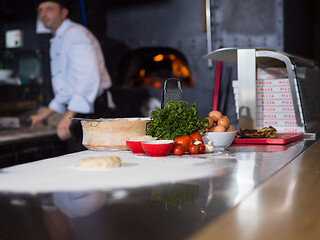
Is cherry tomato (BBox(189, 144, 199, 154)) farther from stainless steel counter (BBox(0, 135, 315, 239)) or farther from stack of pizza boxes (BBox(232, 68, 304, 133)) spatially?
Result: stack of pizza boxes (BBox(232, 68, 304, 133))

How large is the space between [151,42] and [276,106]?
2754mm

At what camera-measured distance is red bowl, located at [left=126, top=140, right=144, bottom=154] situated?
174 centimetres

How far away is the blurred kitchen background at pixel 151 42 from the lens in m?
4.53

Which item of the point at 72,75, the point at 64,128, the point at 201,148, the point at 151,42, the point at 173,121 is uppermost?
the point at 151,42

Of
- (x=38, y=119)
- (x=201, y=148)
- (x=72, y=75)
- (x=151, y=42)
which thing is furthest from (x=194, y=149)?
(x=151, y=42)

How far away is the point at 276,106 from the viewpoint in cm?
254

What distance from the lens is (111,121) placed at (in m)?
1.88

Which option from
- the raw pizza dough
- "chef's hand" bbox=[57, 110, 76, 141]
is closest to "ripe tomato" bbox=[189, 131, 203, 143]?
the raw pizza dough

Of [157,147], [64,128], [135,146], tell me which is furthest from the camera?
[64,128]

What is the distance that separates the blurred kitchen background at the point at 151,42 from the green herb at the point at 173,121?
100 inches

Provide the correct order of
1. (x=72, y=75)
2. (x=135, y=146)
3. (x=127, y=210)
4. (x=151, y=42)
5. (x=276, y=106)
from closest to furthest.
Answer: (x=127, y=210) → (x=135, y=146) → (x=276, y=106) → (x=72, y=75) → (x=151, y=42)

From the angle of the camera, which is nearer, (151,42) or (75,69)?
(75,69)

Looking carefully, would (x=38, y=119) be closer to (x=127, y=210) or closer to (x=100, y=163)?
(x=100, y=163)

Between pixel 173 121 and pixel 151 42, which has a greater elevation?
pixel 151 42
